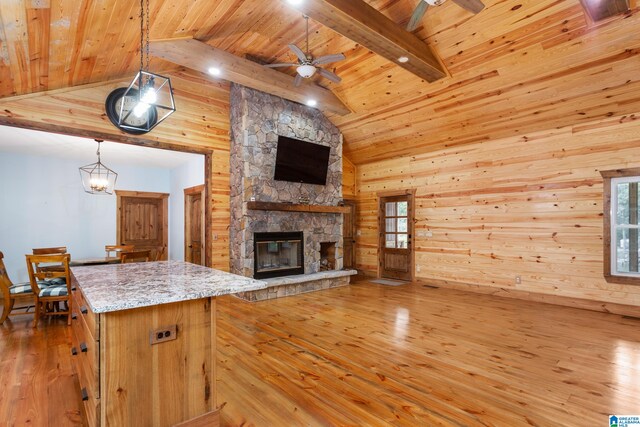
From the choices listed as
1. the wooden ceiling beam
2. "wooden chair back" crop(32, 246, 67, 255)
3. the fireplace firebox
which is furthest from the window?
"wooden chair back" crop(32, 246, 67, 255)

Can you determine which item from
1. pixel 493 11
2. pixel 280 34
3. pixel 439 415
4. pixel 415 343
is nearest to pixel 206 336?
pixel 439 415

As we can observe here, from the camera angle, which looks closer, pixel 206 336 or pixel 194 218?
pixel 206 336

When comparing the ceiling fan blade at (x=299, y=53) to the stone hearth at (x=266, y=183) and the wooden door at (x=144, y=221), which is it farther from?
the wooden door at (x=144, y=221)

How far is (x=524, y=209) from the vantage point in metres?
5.41

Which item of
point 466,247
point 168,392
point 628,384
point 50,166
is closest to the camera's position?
point 168,392

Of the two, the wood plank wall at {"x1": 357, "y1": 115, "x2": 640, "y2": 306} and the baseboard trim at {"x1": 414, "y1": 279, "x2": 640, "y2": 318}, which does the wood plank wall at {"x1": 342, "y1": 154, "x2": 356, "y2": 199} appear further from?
the baseboard trim at {"x1": 414, "y1": 279, "x2": 640, "y2": 318}

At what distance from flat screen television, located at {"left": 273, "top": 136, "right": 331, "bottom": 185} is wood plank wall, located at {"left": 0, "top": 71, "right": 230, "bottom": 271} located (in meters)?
1.06

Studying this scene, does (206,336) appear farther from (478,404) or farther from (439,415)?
(478,404)

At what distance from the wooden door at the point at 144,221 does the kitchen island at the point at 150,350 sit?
641 cm

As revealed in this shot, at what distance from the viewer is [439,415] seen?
2125 millimetres

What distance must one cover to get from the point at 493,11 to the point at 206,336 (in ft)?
14.9

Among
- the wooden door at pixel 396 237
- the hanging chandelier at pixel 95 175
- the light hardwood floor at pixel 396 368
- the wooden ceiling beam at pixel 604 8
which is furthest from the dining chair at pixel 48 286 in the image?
the wooden ceiling beam at pixel 604 8

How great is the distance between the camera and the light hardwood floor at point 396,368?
2.17 metres

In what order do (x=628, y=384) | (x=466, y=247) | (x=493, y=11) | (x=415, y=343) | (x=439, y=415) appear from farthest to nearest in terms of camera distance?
(x=466, y=247), (x=493, y=11), (x=415, y=343), (x=628, y=384), (x=439, y=415)
